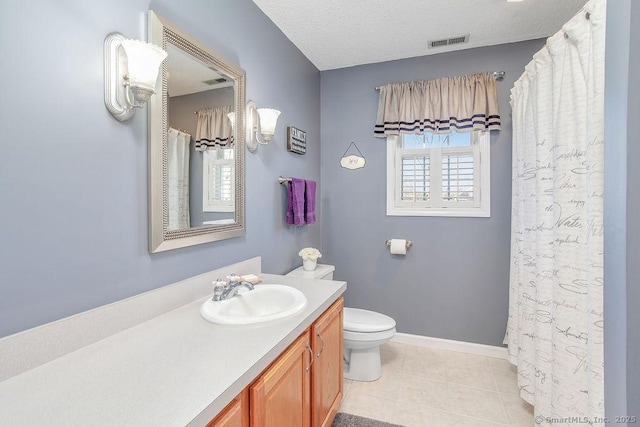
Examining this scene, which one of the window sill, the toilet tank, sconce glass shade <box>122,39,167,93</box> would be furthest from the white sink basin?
the window sill

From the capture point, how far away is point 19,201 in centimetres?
86

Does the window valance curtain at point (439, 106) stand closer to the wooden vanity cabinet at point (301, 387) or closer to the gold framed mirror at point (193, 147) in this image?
the gold framed mirror at point (193, 147)

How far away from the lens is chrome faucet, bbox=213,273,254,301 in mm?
1365

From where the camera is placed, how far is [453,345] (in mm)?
2623

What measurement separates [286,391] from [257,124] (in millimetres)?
1482

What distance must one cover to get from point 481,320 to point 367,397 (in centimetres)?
121

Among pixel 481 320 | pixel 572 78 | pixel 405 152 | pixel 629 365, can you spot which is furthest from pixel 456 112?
pixel 629 365

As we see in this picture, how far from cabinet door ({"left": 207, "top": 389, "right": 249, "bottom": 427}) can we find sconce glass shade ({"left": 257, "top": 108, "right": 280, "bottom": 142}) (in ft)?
4.78

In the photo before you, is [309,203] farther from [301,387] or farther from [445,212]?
[301,387]

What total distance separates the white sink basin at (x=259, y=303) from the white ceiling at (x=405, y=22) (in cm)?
174

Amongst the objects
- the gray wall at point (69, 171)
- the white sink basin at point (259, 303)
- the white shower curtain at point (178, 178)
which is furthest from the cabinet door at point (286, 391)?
the white shower curtain at point (178, 178)

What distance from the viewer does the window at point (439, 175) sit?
2537 mm

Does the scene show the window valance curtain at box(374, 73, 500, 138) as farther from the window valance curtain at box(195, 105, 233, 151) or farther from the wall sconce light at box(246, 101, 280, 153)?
the window valance curtain at box(195, 105, 233, 151)

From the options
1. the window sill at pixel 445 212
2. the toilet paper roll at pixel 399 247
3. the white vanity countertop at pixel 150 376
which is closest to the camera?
the white vanity countertop at pixel 150 376
